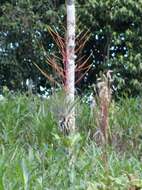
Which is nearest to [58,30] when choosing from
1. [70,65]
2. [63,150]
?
[70,65]

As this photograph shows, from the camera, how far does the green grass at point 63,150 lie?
150 inches

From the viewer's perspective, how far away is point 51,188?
3.79 m

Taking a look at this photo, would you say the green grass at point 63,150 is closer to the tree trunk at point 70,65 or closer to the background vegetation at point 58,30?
the tree trunk at point 70,65

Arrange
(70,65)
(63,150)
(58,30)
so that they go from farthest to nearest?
(58,30)
(70,65)
(63,150)

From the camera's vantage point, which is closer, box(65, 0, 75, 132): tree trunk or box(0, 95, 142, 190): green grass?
box(0, 95, 142, 190): green grass

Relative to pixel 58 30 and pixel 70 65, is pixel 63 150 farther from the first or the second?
pixel 58 30

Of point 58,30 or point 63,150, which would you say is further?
point 58,30

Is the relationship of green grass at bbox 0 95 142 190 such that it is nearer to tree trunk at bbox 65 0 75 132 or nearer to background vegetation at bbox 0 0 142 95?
tree trunk at bbox 65 0 75 132

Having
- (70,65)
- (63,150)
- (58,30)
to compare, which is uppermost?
(58,30)

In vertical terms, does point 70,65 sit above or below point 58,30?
below

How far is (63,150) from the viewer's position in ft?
16.1

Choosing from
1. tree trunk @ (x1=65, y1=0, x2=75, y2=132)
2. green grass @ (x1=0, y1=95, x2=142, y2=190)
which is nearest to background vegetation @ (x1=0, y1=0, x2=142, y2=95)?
green grass @ (x1=0, y1=95, x2=142, y2=190)

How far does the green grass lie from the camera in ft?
12.5

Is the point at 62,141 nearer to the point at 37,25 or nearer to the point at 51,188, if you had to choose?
the point at 51,188
